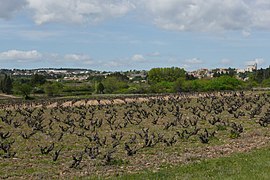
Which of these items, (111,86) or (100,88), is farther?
(111,86)

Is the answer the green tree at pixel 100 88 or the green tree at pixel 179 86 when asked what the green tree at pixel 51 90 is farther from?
the green tree at pixel 179 86

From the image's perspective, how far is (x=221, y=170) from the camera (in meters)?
10.4

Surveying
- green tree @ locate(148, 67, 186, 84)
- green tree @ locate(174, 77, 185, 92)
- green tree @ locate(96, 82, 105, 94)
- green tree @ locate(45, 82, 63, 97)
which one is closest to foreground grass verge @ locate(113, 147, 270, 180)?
green tree @ locate(45, 82, 63, 97)

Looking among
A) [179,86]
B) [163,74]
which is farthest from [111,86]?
[163,74]

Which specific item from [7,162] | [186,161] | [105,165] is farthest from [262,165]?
[7,162]

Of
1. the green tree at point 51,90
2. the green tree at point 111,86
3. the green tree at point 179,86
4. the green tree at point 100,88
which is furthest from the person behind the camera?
the green tree at point 111,86

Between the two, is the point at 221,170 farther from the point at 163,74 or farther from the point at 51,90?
the point at 163,74

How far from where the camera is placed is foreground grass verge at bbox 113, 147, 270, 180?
9745 mm

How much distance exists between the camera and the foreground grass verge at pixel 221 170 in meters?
9.74

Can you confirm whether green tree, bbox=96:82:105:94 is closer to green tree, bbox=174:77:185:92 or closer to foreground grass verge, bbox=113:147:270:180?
green tree, bbox=174:77:185:92

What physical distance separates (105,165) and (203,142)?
598 cm

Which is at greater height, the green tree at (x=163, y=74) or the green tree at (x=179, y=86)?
the green tree at (x=163, y=74)

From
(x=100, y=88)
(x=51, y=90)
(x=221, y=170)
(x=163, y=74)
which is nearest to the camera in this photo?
(x=221, y=170)

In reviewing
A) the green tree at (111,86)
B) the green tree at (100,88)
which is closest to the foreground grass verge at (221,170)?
the green tree at (100,88)
